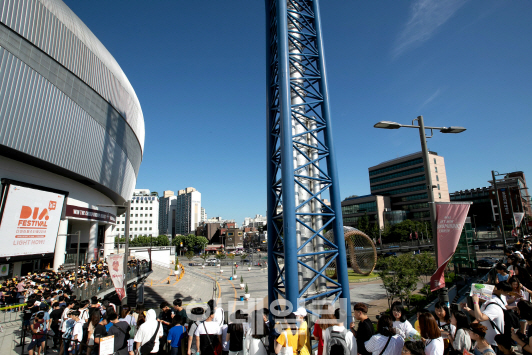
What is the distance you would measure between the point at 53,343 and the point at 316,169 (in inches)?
411

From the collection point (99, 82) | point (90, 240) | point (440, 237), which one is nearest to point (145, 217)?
point (90, 240)

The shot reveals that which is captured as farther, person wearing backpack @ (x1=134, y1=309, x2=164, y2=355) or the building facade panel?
the building facade panel

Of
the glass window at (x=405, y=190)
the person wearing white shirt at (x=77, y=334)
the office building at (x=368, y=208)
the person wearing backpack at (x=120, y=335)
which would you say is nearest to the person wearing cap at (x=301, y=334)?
the person wearing backpack at (x=120, y=335)

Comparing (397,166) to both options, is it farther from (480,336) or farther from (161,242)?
(480,336)

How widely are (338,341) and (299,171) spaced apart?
4936 mm

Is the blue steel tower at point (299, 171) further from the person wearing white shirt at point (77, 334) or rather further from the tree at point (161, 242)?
the tree at point (161, 242)

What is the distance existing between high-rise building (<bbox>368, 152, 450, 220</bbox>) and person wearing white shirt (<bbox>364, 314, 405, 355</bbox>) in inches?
3231

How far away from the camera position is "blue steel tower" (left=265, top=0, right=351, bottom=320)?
732 centimetres

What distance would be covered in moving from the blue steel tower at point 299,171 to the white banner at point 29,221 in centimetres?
2241

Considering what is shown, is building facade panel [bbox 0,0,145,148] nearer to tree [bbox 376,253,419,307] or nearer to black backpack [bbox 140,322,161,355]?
black backpack [bbox 140,322,161,355]

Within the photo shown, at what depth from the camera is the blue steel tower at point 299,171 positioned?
24.0 feet

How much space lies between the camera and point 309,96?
9.16 m

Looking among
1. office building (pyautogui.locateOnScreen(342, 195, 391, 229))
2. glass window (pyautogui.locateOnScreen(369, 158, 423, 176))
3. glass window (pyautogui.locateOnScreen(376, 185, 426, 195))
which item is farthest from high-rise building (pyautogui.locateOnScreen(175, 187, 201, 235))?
glass window (pyautogui.locateOnScreen(376, 185, 426, 195))

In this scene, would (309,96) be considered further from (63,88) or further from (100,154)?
(100,154)
